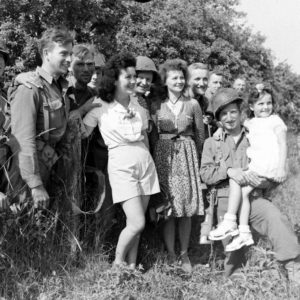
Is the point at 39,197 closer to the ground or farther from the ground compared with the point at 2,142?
closer to the ground

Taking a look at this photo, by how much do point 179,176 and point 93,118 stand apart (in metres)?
1.01

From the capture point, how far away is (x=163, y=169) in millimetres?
4477

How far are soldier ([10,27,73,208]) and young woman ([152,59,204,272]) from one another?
107cm

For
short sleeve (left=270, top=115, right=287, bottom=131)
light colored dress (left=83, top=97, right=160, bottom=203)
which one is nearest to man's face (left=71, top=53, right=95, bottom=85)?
light colored dress (left=83, top=97, right=160, bottom=203)

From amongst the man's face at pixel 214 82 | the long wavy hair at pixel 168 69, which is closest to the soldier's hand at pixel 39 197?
the long wavy hair at pixel 168 69

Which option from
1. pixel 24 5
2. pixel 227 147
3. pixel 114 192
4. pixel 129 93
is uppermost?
pixel 24 5

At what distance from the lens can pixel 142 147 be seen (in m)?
4.10

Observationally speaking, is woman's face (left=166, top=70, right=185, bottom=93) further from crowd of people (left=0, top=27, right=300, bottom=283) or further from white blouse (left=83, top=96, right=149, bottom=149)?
white blouse (left=83, top=96, right=149, bottom=149)

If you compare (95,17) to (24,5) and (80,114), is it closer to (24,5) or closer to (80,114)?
(24,5)

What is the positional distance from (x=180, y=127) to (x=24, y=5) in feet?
34.5


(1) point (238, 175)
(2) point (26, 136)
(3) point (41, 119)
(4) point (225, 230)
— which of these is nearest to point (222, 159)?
(1) point (238, 175)

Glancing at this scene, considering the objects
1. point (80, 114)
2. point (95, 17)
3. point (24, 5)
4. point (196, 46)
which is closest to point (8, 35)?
point (24, 5)

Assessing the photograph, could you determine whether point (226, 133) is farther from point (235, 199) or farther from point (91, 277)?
point (91, 277)

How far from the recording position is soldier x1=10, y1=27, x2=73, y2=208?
136 inches
